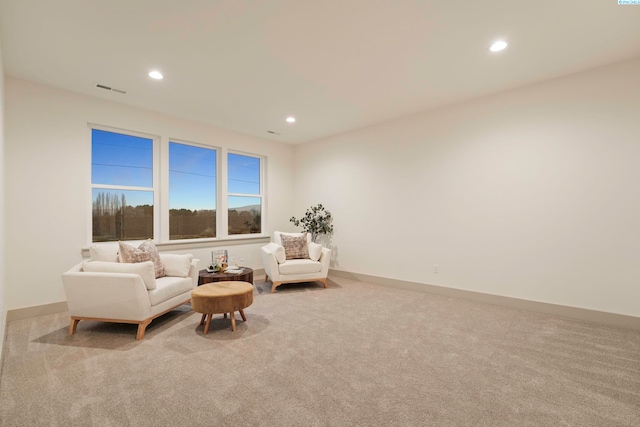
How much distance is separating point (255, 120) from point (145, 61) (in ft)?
6.79

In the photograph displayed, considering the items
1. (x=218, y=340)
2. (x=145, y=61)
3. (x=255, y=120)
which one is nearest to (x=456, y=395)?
(x=218, y=340)

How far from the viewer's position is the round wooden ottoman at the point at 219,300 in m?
2.97

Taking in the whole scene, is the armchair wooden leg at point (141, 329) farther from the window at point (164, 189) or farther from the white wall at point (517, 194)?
the white wall at point (517, 194)

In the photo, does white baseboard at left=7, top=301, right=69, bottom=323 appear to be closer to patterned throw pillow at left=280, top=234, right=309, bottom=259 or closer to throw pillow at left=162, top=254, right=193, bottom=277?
throw pillow at left=162, top=254, right=193, bottom=277

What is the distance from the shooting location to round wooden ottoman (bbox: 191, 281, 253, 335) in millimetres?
2967

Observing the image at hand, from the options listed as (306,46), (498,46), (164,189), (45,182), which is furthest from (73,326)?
(498,46)

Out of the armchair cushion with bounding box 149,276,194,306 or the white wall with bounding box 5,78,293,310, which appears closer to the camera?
the armchair cushion with bounding box 149,276,194,306

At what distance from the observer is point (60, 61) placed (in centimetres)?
312

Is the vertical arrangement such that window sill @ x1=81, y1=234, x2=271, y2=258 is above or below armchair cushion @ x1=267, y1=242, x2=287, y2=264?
above

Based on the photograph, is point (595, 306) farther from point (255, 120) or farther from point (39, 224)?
point (39, 224)

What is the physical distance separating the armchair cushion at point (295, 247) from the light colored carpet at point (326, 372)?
1679mm

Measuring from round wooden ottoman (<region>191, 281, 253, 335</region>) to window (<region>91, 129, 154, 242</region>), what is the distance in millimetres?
2163

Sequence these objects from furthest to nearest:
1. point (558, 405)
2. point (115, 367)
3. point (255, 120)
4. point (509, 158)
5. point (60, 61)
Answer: point (255, 120)
point (509, 158)
point (60, 61)
point (115, 367)
point (558, 405)

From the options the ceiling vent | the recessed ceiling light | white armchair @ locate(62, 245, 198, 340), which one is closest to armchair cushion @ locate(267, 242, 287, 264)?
white armchair @ locate(62, 245, 198, 340)
